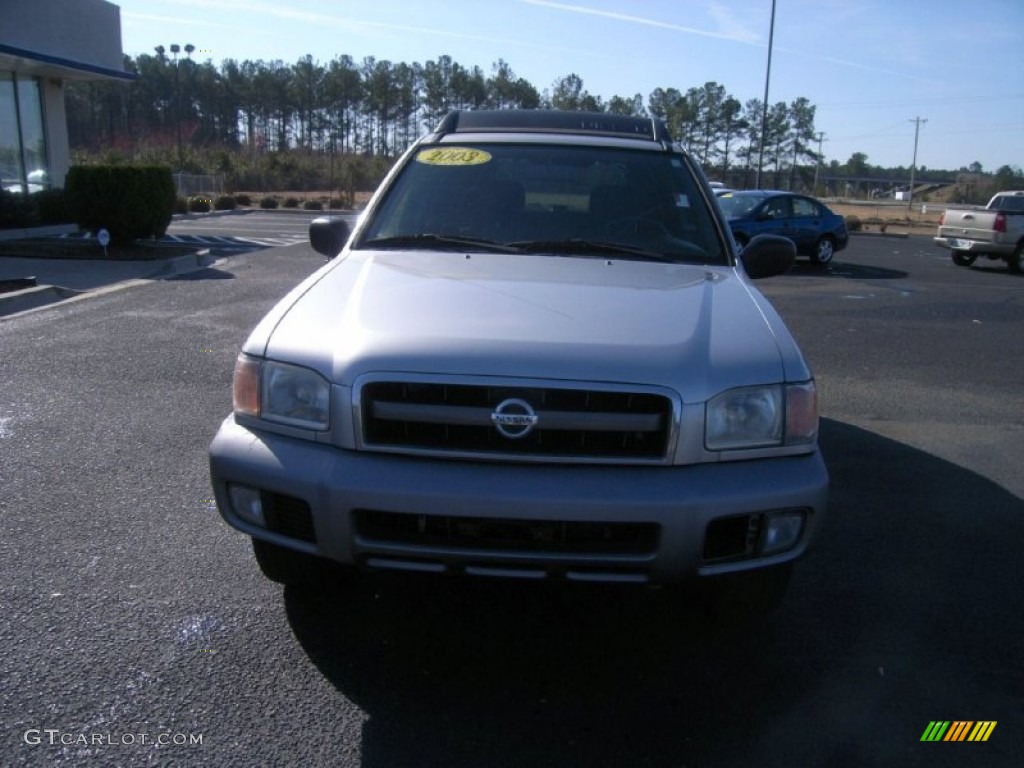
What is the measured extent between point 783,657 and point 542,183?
2370mm

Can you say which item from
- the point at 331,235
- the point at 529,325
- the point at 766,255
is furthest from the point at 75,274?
the point at 529,325

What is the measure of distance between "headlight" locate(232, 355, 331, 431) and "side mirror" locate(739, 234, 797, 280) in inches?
91.1

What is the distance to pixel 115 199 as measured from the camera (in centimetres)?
1544

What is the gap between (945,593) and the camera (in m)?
3.82

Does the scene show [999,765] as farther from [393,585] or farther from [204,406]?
[204,406]

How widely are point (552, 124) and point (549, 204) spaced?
1.08 metres

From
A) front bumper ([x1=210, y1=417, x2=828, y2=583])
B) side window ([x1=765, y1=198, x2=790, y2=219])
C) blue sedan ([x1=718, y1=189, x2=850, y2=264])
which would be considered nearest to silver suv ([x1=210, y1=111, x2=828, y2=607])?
front bumper ([x1=210, y1=417, x2=828, y2=583])

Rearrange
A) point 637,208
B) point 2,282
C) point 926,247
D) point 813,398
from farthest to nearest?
point 926,247, point 2,282, point 637,208, point 813,398

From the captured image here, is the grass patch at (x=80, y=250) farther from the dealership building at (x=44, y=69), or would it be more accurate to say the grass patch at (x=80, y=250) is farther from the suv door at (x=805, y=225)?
the suv door at (x=805, y=225)

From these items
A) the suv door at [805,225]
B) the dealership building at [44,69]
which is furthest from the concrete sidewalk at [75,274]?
the suv door at [805,225]

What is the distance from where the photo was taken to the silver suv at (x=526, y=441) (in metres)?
2.78

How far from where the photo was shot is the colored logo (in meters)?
2.82

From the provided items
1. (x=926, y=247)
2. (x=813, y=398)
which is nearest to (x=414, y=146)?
(x=813, y=398)

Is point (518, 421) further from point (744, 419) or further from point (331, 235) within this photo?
point (331, 235)
